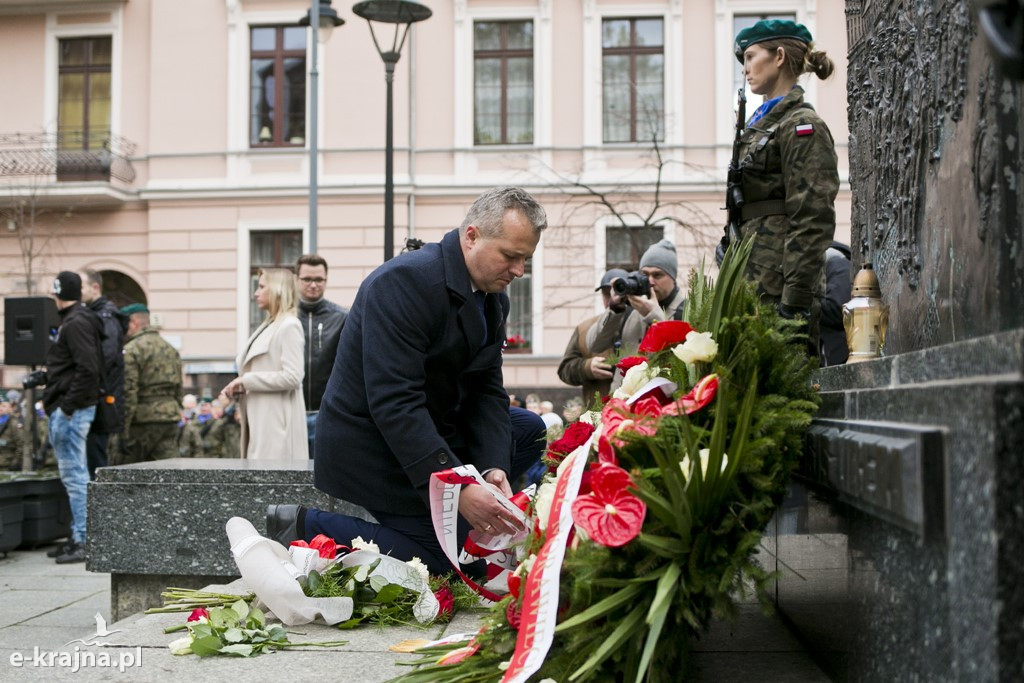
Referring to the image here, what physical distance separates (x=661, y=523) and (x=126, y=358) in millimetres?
7982

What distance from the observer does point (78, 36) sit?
71.5 feet

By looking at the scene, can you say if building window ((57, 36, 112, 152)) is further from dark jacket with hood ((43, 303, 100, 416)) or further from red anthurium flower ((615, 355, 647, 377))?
red anthurium flower ((615, 355, 647, 377))

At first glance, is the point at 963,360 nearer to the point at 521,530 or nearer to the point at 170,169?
the point at 521,530

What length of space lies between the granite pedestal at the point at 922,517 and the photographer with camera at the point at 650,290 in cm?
351

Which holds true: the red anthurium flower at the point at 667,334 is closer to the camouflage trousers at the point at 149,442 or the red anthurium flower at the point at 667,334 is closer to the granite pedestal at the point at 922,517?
the granite pedestal at the point at 922,517

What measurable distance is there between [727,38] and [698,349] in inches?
746

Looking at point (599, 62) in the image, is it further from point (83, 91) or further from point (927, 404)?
point (927, 404)

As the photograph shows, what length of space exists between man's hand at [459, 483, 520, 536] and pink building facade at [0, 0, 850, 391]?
16.6 meters

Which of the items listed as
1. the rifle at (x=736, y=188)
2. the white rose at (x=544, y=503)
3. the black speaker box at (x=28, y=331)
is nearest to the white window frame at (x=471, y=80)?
the black speaker box at (x=28, y=331)

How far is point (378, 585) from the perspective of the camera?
370 centimetres

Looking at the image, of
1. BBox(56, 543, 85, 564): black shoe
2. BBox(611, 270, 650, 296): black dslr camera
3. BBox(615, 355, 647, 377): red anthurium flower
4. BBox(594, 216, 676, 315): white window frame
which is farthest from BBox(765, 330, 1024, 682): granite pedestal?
BBox(594, 216, 676, 315): white window frame

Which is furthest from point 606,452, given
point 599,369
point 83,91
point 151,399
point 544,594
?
point 83,91

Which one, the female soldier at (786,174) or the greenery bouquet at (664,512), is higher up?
the female soldier at (786,174)

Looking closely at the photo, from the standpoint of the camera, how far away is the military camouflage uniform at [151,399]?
31.4 feet
